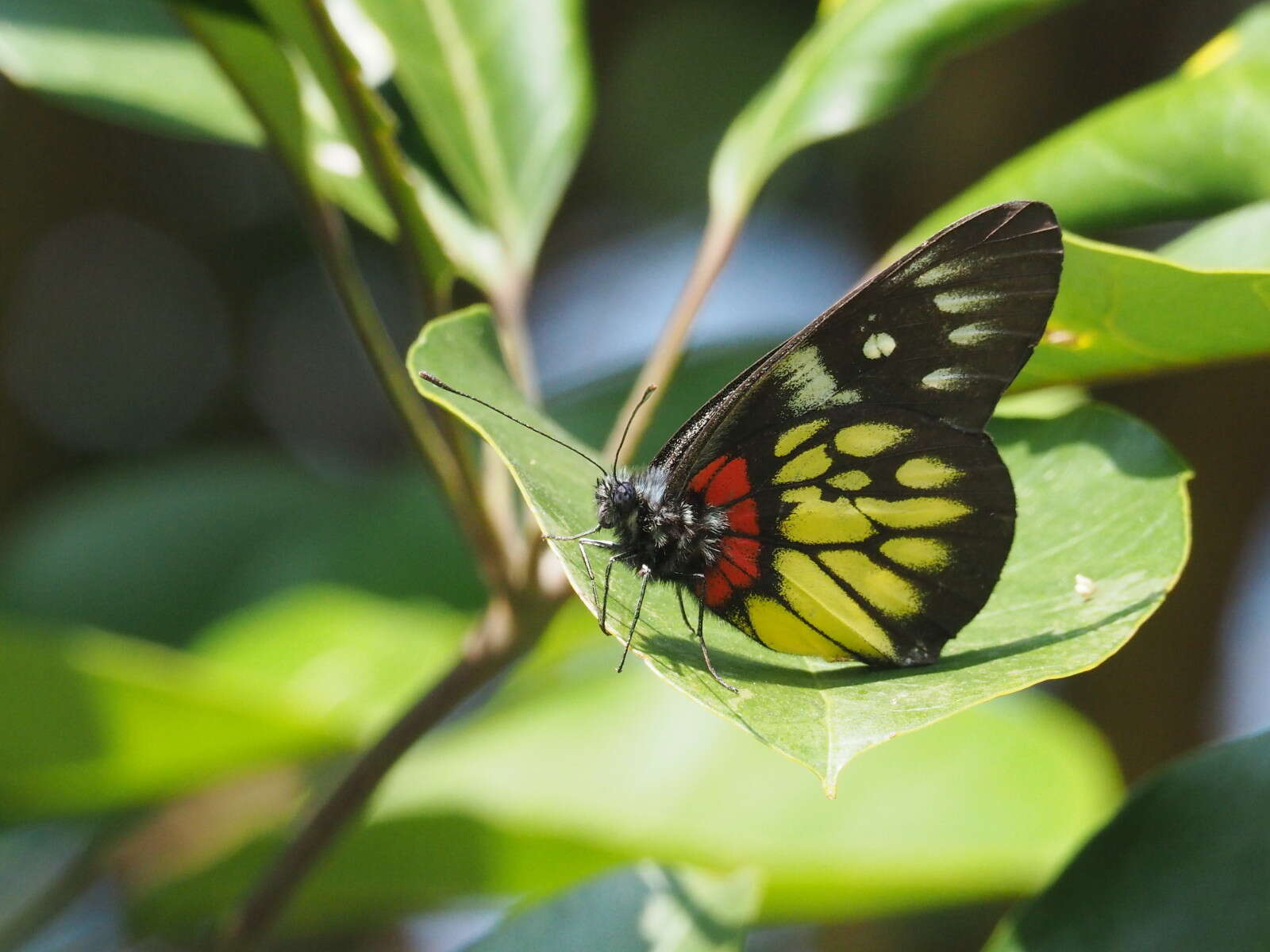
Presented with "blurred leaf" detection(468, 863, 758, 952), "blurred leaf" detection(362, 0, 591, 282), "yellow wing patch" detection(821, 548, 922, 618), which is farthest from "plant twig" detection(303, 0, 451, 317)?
"blurred leaf" detection(468, 863, 758, 952)

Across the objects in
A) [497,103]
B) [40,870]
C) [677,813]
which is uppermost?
[497,103]

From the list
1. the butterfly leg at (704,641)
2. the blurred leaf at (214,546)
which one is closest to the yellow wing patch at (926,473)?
the butterfly leg at (704,641)

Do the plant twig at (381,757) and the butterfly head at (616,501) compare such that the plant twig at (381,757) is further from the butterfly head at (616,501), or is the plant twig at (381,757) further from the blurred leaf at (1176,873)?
the blurred leaf at (1176,873)

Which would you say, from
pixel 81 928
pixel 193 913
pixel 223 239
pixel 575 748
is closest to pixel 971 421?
pixel 575 748

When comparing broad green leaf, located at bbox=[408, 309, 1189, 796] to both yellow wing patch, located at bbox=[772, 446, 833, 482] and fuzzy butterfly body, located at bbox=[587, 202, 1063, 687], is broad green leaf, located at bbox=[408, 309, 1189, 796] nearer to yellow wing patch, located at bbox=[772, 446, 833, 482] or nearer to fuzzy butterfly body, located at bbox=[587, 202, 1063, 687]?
fuzzy butterfly body, located at bbox=[587, 202, 1063, 687]

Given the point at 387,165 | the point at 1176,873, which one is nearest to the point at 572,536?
the point at 387,165

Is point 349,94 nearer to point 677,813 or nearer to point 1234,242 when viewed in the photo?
point 1234,242

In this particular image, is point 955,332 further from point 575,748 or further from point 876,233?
point 876,233
